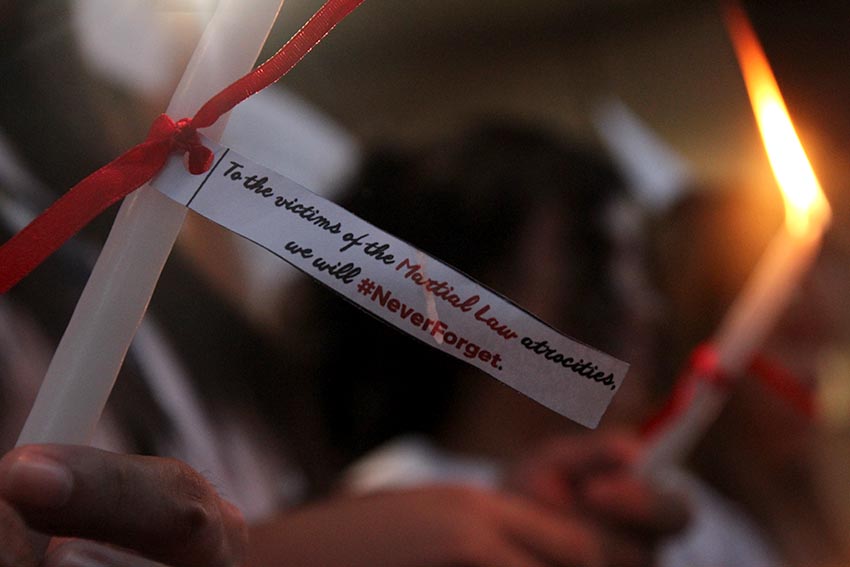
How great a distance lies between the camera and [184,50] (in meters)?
0.42

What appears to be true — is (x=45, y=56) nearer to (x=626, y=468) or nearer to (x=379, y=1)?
(x=379, y=1)

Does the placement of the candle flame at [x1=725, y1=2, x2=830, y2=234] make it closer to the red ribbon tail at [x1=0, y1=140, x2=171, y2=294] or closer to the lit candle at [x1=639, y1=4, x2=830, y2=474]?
the lit candle at [x1=639, y1=4, x2=830, y2=474]

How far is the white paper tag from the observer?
0.24 m

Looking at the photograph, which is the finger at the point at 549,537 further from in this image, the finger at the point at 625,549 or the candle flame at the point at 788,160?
the candle flame at the point at 788,160

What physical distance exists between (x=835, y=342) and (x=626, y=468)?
0.34 m

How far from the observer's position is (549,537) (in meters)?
0.51

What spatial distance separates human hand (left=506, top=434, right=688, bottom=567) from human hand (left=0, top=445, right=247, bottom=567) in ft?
1.33

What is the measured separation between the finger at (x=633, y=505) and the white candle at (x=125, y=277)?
0.44 m

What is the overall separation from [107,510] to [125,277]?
0.19ft

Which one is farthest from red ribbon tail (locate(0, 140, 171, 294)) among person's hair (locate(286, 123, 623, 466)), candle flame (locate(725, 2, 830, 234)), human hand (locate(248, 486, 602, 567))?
candle flame (locate(725, 2, 830, 234))

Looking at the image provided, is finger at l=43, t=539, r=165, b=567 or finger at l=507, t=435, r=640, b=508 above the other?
finger at l=507, t=435, r=640, b=508

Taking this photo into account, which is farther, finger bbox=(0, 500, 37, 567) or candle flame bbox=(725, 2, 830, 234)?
candle flame bbox=(725, 2, 830, 234)

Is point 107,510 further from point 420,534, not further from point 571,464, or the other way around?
point 571,464

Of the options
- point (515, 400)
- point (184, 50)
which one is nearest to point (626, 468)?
point (515, 400)
